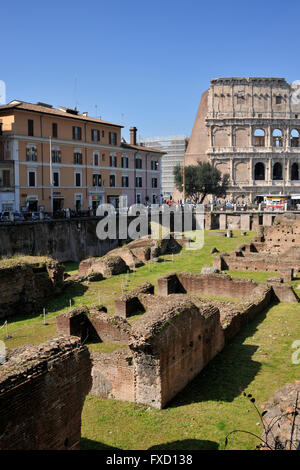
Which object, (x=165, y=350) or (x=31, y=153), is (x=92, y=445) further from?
(x=31, y=153)

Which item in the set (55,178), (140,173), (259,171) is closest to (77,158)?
(55,178)

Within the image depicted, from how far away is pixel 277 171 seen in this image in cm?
7475

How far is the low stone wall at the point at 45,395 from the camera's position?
6.00 metres

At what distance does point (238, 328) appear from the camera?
49.5 ft

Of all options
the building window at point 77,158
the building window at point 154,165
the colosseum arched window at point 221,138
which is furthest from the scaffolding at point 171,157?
the building window at point 77,158

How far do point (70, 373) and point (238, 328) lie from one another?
9.23 m

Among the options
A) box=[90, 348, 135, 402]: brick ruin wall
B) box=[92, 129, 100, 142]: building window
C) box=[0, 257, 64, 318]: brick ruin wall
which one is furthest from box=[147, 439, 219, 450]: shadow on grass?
box=[92, 129, 100, 142]: building window

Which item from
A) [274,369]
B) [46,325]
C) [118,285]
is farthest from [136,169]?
[274,369]

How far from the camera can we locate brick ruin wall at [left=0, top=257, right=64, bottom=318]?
19156 mm

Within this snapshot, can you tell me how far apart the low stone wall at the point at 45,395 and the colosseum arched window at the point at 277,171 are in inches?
2815

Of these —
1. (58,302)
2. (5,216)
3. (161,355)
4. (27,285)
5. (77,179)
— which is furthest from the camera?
(77,179)

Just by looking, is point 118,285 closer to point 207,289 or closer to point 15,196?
point 207,289

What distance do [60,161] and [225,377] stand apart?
109 feet

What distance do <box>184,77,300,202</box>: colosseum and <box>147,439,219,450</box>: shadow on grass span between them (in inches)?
2558
